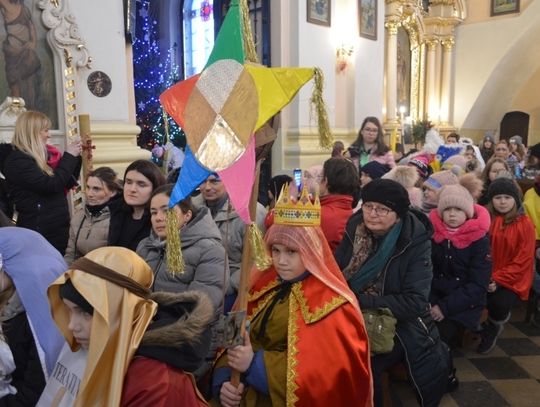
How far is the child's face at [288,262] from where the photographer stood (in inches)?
84.6

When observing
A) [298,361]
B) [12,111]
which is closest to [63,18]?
[12,111]

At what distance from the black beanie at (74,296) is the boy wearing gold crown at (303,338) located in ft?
2.31

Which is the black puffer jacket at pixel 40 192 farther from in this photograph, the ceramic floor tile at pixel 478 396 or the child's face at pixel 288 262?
the ceramic floor tile at pixel 478 396

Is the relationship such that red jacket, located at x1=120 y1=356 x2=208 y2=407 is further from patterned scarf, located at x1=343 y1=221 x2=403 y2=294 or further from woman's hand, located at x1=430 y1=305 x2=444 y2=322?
woman's hand, located at x1=430 y1=305 x2=444 y2=322

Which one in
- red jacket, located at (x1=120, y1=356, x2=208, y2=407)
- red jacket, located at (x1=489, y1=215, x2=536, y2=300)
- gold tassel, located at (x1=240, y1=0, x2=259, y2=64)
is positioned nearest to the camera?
red jacket, located at (x1=120, y1=356, x2=208, y2=407)

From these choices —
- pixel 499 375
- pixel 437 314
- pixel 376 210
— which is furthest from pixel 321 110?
pixel 499 375

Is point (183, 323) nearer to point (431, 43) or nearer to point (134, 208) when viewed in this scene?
point (134, 208)

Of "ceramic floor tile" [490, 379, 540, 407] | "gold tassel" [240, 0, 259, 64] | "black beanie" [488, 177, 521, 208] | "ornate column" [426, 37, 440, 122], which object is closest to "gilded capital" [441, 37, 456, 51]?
"ornate column" [426, 37, 440, 122]

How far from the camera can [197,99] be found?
5.79 feet

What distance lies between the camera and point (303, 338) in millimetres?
2057

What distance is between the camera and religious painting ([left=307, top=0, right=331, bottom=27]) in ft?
27.3

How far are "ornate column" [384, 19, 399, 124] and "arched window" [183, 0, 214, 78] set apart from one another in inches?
204

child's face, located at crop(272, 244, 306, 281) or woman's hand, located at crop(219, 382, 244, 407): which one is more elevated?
child's face, located at crop(272, 244, 306, 281)

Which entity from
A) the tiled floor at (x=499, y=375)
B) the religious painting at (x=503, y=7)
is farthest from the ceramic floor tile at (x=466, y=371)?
the religious painting at (x=503, y=7)
